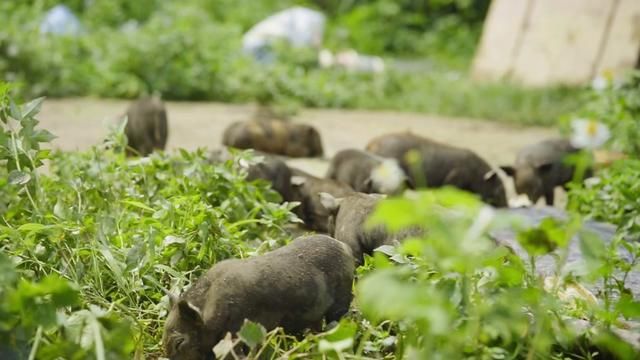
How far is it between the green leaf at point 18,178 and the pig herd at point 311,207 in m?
0.98

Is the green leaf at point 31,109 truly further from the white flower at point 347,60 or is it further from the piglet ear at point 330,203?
the white flower at point 347,60

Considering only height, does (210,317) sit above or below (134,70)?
above

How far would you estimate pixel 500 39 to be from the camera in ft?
45.0

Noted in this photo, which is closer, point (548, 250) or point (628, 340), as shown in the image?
point (548, 250)

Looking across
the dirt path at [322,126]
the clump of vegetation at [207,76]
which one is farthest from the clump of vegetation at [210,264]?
the clump of vegetation at [207,76]

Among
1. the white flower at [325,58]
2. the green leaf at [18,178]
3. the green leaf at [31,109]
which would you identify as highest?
the green leaf at [31,109]

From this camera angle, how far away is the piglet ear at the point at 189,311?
3363 mm

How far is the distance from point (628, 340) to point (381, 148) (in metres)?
4.48

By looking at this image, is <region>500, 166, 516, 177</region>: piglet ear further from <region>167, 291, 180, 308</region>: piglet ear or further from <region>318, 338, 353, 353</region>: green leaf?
<region>318, 338, 353, 353</region>: green leaf

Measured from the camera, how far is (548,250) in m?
2.73

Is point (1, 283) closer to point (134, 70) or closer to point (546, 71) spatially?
point (134, 70)

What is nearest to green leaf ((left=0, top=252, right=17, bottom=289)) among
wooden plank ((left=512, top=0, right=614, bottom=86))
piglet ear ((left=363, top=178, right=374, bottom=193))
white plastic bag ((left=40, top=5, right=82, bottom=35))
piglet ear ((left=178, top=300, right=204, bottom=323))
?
piglet ear ((left=178, top=300, right=204, bottom=323))

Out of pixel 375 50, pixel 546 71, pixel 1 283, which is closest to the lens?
pixel 1 283

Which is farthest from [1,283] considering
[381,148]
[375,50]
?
[375,50]
